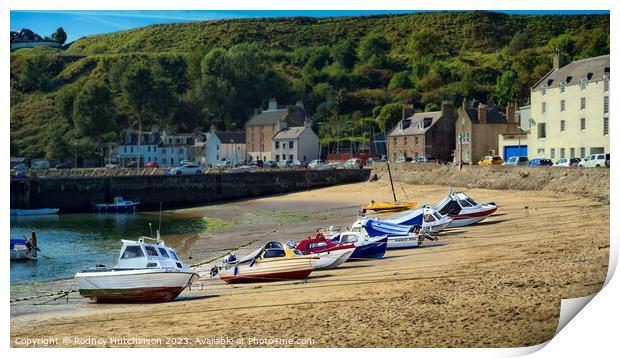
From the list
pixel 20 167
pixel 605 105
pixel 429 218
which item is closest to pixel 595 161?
pixel 605 105

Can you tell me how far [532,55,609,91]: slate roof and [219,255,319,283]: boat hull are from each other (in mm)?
18493

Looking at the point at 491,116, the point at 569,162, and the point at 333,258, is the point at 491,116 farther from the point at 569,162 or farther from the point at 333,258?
the point at 333,258

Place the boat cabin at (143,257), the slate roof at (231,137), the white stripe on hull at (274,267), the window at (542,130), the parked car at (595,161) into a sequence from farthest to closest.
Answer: the slate roof at (231,137), the window at (542,130), the parked car at (595,161), the white stripe on hull at (274,267), the boat cabin at (143,257)

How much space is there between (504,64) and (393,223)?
197ft

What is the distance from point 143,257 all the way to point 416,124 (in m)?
47.8

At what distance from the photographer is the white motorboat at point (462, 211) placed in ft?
90.1

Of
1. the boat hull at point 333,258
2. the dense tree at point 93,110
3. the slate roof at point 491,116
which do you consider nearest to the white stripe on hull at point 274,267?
the boat hull at point 333,258

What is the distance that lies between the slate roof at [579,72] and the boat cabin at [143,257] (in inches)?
824

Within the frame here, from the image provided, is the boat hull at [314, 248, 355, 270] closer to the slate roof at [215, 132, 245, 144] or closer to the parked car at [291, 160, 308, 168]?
the parked car at [291, 160, 308, 168]

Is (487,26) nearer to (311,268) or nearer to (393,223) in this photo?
(393,223)

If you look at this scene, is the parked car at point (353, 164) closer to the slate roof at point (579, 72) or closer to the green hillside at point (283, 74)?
the green hillside at point (283, 74)

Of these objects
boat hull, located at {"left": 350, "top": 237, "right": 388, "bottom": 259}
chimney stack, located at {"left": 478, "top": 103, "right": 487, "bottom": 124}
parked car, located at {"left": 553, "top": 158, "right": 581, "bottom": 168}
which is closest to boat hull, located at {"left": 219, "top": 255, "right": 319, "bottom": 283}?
boat hull, located at {"left": 350, "top": 237, "right": 388, "bottom": 259}

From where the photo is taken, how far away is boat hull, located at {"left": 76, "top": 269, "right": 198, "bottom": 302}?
1725 centimetres

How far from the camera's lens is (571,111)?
3409 centimetres
